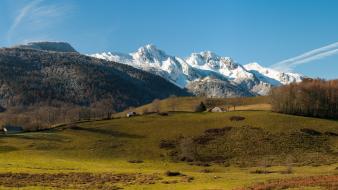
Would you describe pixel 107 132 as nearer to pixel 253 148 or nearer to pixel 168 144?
pixel 168 144

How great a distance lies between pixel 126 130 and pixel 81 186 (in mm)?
87831

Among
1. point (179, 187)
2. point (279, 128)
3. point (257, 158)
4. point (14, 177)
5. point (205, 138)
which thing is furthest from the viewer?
point (279, 128)

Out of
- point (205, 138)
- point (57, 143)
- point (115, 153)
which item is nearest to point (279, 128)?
point (205, 138)

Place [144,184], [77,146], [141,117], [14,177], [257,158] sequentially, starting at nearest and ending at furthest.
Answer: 1. [144,184]
2. [14,177]
3. [257,158]
4. [77,146]
5. [141,117]

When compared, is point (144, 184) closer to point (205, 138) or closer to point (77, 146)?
point (77, 146)

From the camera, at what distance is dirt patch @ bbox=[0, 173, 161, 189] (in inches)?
2062

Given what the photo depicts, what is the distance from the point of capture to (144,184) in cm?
5375

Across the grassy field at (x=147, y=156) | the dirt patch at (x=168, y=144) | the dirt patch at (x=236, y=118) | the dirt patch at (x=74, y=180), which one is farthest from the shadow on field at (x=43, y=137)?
the dirt patch at (x=74, y=180)

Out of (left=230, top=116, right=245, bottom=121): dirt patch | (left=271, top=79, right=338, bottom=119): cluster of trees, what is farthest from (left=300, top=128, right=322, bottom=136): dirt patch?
(left=271, top=79, right=338, bottom=119): cluster of trees

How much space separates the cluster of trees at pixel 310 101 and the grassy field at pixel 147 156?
24154 millimetres

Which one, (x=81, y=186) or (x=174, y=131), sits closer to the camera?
(x=81, y=186)

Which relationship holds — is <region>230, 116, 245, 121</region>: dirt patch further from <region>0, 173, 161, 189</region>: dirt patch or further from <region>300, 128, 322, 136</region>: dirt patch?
<region>0, 173, 161, 189</region>: dirt patch

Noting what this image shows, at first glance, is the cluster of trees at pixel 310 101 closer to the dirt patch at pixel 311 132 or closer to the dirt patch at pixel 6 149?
the dirt patch at pixel 311 132

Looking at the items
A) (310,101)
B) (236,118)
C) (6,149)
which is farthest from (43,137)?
(310,101)
